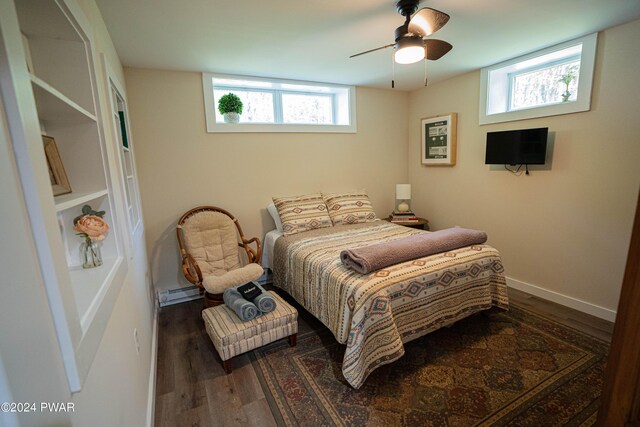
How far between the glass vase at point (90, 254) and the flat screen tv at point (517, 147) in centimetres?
332

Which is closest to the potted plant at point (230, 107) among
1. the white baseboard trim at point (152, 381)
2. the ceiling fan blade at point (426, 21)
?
the ceiling fan blade at point (426, 21)

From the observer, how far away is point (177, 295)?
309cm

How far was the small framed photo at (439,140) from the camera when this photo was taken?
3.52 m

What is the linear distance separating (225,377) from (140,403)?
0.62 m

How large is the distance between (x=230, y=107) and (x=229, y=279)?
1777 millimetres

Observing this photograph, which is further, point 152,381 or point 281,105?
point 281,105

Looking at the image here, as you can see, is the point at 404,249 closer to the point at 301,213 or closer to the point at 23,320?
the point at 301,213

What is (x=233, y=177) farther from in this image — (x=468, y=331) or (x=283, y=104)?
(x=468, y=331)

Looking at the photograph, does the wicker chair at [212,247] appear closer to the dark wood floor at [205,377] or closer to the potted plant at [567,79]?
the dark wood floor at [205,377]

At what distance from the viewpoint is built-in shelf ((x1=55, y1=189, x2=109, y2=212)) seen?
0.83m

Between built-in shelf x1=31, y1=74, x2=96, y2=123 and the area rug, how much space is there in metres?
1.76

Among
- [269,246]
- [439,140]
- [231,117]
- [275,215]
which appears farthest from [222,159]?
[439,140]

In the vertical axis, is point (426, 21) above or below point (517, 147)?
above

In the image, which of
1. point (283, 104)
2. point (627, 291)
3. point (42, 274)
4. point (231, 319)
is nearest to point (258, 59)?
point (283, 104)
